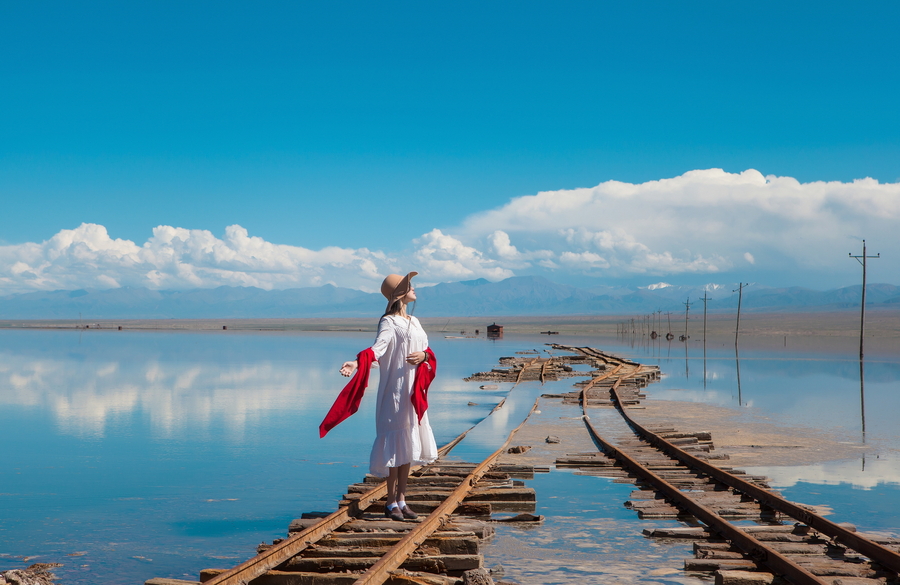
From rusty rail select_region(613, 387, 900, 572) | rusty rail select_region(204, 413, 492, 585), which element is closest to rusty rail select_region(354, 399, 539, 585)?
rusty rail select_region(204, 413, 492, 585)

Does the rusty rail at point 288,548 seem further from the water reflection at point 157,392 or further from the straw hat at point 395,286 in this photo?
the water reflection at point 157,392

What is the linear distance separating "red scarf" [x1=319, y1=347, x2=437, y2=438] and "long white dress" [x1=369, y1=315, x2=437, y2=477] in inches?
2.7

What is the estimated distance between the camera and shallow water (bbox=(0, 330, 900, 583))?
8.42 metres

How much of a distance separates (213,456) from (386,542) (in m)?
8.76

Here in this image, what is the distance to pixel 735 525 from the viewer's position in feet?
24.3

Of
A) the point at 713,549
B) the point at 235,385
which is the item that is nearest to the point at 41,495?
the point at 713,549

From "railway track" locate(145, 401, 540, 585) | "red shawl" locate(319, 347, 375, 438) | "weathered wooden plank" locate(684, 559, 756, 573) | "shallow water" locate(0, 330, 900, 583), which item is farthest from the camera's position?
"shallow water" locate(0, 330, 900, 583)

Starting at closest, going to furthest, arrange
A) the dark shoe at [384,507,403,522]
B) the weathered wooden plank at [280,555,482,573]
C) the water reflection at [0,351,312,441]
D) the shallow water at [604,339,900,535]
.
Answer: the weathered wooden plank at [280,555,482,573]
the dark shoe at [384,507,403,522]
the shallow water at [604,339,900,535]
the water reflection at [0,351,312,441]

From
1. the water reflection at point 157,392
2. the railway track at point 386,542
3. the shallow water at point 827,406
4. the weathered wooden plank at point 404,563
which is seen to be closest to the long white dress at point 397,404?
the railway track at point 386,542

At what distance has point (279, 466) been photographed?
43.0ft

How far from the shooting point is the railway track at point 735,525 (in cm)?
576

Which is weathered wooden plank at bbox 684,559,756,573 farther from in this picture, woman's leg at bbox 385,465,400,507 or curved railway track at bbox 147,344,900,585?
woman's leg at bbox 385,465,400,507

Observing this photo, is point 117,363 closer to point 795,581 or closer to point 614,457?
point 614,457

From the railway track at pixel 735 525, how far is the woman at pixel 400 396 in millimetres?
2223
